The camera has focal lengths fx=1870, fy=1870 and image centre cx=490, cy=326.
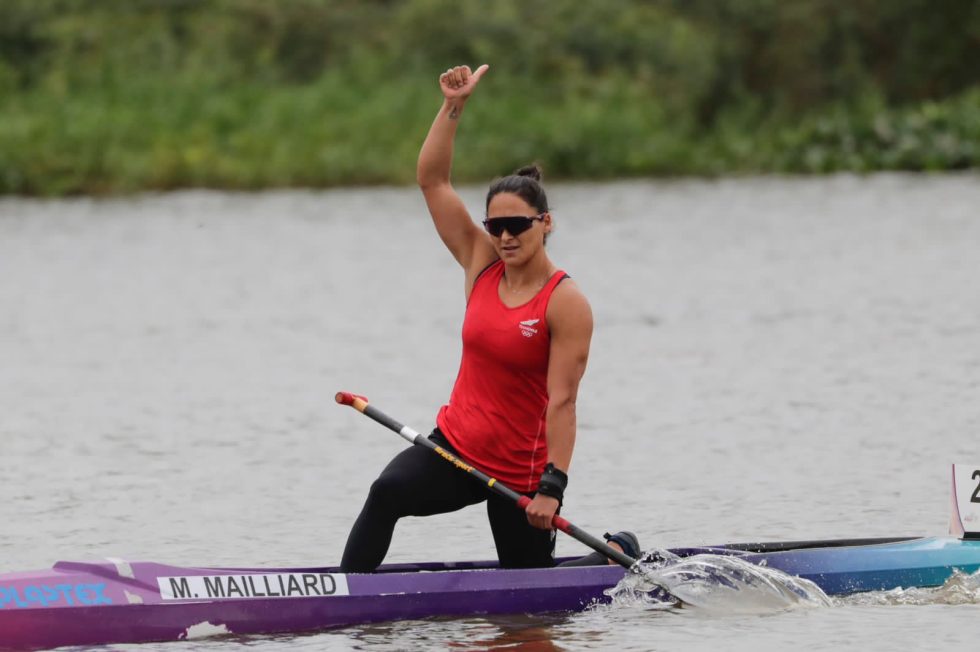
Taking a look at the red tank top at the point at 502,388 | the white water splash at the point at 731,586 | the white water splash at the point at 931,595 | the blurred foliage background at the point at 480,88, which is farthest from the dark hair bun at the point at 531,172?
the blurred foliage background at the point at 480,88

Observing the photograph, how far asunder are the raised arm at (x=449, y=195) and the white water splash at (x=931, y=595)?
244cm

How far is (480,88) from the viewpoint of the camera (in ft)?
129

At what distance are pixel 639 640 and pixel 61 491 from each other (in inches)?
201

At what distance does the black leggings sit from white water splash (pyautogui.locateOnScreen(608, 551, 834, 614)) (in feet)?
2.36

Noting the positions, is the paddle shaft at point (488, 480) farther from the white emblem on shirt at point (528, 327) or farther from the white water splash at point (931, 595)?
the white water splash at point (931, 595)

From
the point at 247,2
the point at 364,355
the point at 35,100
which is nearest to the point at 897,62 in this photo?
the point at 247,2

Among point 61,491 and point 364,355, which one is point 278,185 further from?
Answer: point 61,491

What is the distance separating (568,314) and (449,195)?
32.3 inches

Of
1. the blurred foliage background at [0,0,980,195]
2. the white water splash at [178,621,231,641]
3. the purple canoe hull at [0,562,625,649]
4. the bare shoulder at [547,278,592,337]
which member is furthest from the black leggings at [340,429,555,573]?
the blurred foliage background at [0,0,980,195]

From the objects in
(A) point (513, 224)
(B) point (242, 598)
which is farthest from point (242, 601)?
(A) point (513, 224)

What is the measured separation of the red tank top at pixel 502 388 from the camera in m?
7.77

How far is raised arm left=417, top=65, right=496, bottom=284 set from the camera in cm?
807

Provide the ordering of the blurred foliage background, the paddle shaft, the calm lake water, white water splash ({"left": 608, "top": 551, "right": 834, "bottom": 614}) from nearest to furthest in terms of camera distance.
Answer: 1. the paddle shaft
2. white water splash ({"left": 608, "top": 551, "right": 834, "bottom": 614})
3. the calm lake water
4. the blurred foliage background

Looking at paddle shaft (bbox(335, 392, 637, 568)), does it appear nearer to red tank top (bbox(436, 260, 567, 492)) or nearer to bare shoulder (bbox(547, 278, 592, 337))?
red tank top (bbox(436, 260, 567, 492))
